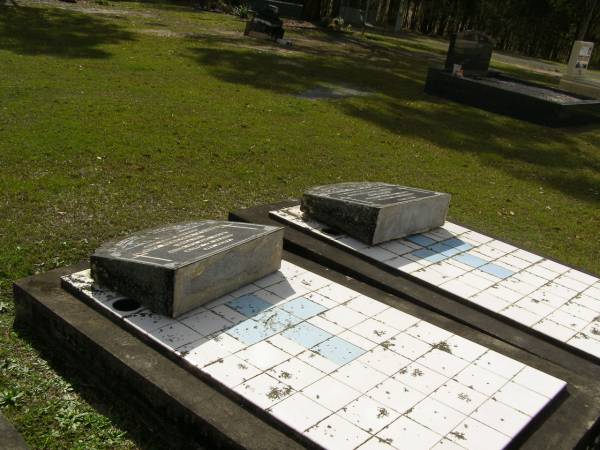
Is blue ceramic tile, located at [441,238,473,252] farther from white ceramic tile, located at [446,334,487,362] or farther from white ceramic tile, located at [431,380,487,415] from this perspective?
white ceramic tile, located at [431,380,487,415]

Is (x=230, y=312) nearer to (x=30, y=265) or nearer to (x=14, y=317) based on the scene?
(x=14, y=317)

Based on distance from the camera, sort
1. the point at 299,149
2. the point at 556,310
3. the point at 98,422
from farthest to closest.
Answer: the point at 299,149 < the point at 556,310 < the point at 98,422

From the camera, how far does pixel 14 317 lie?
4.21 meters

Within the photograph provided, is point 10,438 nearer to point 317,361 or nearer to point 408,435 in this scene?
point 317,361

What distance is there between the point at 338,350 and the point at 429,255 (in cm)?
183

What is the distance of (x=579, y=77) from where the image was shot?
17.3m

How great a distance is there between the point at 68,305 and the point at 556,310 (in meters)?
3.33

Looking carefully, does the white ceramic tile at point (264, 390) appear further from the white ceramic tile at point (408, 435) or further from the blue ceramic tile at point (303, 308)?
the blue ceramic tile at point (303, 308)

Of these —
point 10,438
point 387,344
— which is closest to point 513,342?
point 387,344

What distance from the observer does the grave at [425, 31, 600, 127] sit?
1305cm

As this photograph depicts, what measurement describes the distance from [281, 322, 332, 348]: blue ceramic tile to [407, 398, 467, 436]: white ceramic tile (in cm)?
74

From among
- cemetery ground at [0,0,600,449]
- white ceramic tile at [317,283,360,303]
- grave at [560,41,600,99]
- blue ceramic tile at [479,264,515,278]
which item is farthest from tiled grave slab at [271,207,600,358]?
grave at [560,41,600,99]

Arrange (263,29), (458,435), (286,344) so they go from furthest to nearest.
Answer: (263,29) → (286,344) → (458,435)

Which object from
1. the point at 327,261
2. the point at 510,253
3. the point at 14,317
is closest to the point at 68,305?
the point at 14,317
